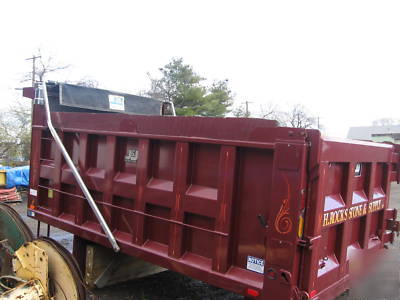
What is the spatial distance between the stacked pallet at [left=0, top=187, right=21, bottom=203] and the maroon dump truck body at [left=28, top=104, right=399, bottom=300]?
27.8 feet

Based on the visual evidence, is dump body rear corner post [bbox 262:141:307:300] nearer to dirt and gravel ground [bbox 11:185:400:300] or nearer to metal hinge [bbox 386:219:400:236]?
Answer: dirt and gravel ground [bbox 11:185:400:300]

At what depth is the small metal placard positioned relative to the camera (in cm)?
326

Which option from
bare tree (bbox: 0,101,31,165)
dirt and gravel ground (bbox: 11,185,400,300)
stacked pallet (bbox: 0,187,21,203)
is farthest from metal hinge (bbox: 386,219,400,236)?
bare tree (bbox: 0,101,31,165)

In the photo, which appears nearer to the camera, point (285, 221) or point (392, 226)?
point (285, 221)

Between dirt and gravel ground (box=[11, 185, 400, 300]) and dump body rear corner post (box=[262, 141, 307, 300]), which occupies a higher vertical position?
dump body rear corner post (box=[262, 141, 307, 300])

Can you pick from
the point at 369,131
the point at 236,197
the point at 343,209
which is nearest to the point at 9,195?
the point at 236,197

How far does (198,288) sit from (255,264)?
2.22m

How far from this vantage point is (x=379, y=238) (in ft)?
12.2

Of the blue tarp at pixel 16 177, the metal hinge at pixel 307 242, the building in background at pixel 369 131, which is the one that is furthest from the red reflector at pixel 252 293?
the building in background at pixel 369 131

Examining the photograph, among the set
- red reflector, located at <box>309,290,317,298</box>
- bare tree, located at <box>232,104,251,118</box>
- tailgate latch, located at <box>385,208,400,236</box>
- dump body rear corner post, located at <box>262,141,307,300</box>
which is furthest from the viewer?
bare tree, located at <box>232,104,251,118</box>

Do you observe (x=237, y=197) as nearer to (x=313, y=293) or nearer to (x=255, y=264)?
(x=255, y=264)

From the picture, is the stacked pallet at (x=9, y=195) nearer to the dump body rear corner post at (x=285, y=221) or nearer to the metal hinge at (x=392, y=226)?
the metal hinge at (x=392, y=226)

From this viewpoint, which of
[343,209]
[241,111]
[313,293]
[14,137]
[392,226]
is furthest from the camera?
[241,111]

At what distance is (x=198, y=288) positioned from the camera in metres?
4.46
